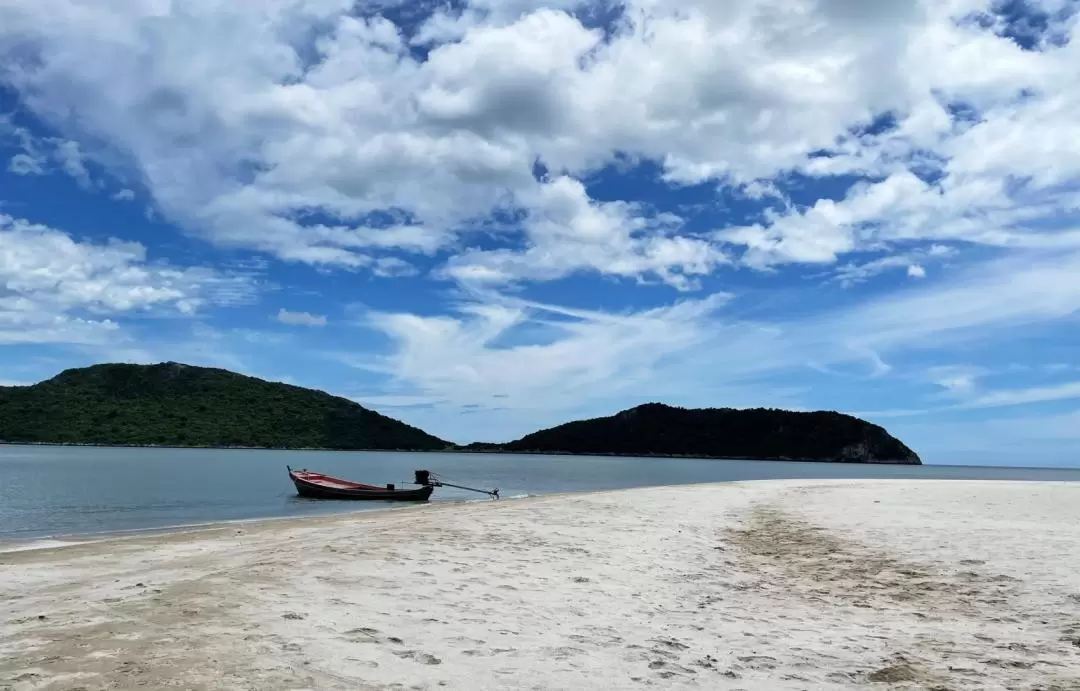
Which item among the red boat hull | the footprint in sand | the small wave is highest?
the red boat hull

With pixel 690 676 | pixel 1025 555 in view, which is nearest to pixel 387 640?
pixel 690 676

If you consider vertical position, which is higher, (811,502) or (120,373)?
(120,373)

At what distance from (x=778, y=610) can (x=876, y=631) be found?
1.35 metres

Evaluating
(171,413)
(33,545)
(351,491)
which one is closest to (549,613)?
(33,545)

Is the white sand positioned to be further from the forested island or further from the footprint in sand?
the forested island

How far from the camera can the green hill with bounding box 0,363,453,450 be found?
153500 millimetres

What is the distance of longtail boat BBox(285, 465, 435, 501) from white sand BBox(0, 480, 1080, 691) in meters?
22.7

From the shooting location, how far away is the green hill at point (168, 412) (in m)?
154

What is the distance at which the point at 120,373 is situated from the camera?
17612 cm

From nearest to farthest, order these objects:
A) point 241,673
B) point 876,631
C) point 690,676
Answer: point 241,673, point 690,676, point 876,631

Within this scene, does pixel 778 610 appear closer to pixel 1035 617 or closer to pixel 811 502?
pixel 1035 617

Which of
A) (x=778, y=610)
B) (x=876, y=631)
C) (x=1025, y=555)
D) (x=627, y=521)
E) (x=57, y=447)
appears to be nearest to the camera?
(x=876, y=631)

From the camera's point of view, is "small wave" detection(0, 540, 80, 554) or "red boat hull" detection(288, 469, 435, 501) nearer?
"small wave" detection(0, 540, 80, 554)

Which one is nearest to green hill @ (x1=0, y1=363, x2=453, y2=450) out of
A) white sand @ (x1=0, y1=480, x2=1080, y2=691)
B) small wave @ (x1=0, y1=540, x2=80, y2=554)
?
small wave @ (x1=0, y1=540, x2=80, y2=554)
